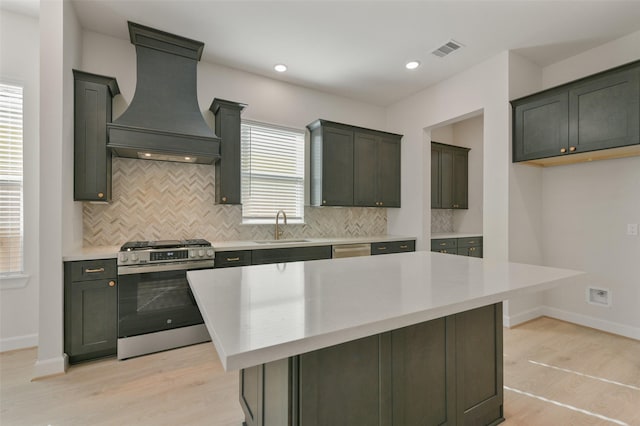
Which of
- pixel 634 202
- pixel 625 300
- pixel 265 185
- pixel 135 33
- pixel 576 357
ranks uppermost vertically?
pixel 135 33

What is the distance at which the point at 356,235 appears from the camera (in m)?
4.71

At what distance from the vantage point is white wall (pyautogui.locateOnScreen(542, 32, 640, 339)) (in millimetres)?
3086

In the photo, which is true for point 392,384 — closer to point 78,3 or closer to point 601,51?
point 78,3

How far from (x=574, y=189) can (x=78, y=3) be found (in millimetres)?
5503

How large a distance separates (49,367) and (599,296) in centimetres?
538

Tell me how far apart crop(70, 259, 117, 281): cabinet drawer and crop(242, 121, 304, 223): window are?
1.53 metres

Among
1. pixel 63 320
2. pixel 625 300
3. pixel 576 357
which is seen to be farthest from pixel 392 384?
pixel 625 300

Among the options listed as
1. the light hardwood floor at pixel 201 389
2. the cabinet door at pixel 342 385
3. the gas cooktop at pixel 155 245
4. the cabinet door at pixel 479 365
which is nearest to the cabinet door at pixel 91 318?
the light hardwood floor at pixel 201 389

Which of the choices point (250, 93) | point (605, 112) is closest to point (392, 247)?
point (605, 112)

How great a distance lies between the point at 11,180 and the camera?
276cm

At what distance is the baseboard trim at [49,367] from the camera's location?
7.44ft

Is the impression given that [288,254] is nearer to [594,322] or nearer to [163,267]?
[163,267]

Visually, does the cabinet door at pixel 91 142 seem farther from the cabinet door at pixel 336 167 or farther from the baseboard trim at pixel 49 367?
the cabinet door at pixel 336 167

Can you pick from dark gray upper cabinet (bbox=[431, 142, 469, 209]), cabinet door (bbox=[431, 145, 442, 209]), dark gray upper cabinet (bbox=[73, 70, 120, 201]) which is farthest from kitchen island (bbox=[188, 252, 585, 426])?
dark gray upper cabinet (bbox=[431, 142, 469, 209])
